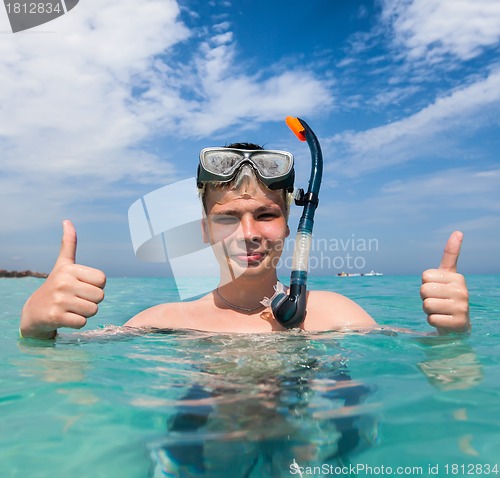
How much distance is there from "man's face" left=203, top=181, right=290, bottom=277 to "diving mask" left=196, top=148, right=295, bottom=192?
80 mm

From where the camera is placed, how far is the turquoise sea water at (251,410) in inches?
59.4

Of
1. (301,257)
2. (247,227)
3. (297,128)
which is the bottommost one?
(301,257)

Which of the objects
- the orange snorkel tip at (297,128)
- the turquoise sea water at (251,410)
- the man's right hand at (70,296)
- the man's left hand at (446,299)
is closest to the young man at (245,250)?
the orange snorkel tip at (297,128)

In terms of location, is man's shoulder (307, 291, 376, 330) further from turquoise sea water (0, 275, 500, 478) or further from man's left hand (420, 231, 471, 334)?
man's left hand (420, 231, 471, 334)

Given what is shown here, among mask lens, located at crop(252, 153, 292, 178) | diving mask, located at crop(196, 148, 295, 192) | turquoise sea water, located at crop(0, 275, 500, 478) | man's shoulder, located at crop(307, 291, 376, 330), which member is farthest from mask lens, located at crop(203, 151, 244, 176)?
turquoise sea water, located at crop(0, 275, 500, 478)

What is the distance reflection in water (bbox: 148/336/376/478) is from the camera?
4.94 ft

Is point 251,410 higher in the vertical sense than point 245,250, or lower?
lower

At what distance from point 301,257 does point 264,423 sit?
1550 mm

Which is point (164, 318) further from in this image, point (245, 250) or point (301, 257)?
point (301, 257)

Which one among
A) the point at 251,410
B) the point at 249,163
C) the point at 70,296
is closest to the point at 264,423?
the point at 251,410

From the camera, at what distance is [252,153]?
11.1ft

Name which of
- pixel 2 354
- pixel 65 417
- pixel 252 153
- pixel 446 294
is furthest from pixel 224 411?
pixel 252 153

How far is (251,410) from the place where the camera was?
5.71ft

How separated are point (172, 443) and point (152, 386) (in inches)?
21.5
